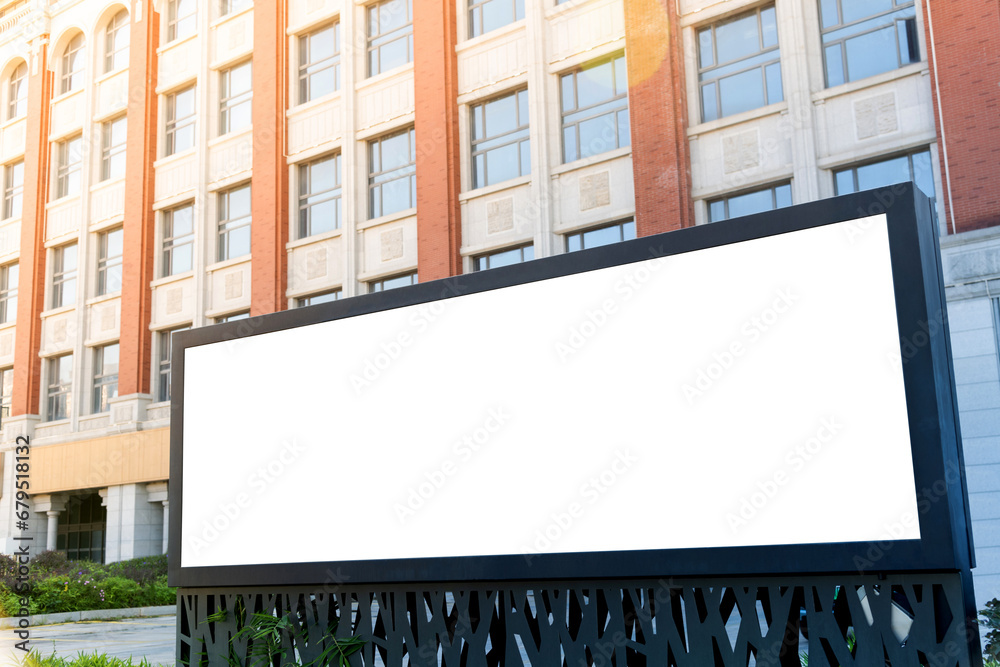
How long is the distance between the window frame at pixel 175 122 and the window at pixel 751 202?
57.5 ft

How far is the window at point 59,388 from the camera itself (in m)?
31.4

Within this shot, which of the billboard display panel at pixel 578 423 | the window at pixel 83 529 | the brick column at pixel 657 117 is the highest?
the brick column at pixel 657 117

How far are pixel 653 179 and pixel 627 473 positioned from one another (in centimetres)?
1398

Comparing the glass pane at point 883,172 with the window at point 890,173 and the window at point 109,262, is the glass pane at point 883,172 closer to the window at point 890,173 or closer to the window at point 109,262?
the window at point 890,173

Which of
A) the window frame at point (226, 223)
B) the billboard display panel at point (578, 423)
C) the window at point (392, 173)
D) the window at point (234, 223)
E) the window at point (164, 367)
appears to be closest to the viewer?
the billboard display panel at point (578, 423)

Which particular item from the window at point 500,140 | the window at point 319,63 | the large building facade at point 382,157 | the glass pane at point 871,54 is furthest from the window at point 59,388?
the glass pane at point 871,54

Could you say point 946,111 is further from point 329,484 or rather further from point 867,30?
point 329,484

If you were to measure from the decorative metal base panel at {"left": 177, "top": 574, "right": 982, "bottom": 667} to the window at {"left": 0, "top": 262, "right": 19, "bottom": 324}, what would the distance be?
98.1 ft

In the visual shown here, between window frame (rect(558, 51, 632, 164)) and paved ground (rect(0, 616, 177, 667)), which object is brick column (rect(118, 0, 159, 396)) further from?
window frame (rect(558, 51, 632, 164))

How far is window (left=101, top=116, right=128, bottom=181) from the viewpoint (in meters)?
31.0

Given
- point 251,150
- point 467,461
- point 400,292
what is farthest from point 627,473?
point 251,150

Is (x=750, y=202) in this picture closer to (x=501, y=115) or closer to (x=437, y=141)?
(x=501, y=115)

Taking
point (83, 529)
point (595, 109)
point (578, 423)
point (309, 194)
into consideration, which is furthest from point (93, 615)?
point (578, 423)

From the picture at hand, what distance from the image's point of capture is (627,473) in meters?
6.38
